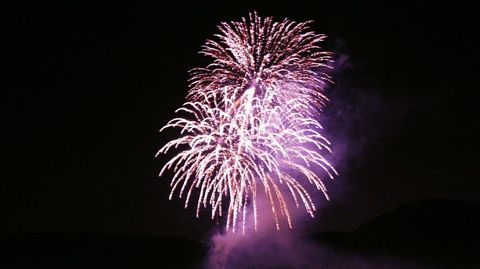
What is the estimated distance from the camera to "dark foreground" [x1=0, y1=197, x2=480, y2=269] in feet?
219

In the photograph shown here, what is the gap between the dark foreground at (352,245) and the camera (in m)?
66.6

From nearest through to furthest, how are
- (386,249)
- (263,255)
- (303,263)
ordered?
1. (303,263)
2. (263,255)
3. (386,249)

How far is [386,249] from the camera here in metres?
75.1

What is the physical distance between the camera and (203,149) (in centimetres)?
1686

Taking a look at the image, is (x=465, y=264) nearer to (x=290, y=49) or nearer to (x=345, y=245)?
(x=345, y=245)

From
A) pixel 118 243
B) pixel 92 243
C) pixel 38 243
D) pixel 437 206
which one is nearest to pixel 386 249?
pixel 437 206

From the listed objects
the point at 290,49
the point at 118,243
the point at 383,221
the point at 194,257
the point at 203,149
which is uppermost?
the point at 383,221

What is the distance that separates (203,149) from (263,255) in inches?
1757

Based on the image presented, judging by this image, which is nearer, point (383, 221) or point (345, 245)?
point (345, 245)

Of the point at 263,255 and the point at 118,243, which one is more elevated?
the point at 118,243

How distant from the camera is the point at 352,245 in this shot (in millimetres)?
77625

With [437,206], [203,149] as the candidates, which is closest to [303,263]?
[203,149]

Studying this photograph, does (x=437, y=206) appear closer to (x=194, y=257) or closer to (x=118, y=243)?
(x=194, y=257)

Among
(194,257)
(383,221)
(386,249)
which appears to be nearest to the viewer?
(194,257)
